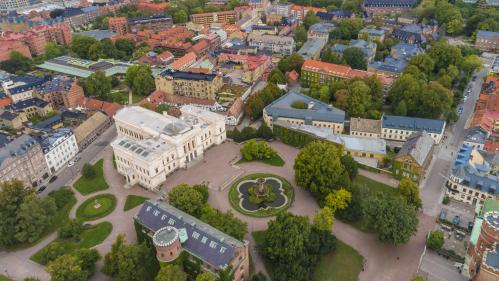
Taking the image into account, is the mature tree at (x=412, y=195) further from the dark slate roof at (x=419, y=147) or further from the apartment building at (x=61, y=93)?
the apartment building at (x=61, y=93)

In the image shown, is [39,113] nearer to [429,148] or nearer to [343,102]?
[343,102]

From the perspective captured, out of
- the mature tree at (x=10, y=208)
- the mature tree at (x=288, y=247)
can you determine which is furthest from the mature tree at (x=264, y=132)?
the mature tree at (x=10, y=208)

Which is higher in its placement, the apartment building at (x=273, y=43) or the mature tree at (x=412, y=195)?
the apartment building at (x=273, y=43)

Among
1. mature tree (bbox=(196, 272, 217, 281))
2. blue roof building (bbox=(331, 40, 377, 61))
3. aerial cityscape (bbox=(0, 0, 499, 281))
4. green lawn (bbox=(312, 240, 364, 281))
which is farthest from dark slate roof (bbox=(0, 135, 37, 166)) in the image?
blue roof building (bbox=(331, 40, 377, 61))

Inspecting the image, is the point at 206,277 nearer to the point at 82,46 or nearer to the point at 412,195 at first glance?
the point at 412,195

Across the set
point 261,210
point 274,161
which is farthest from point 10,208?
point 274,161
